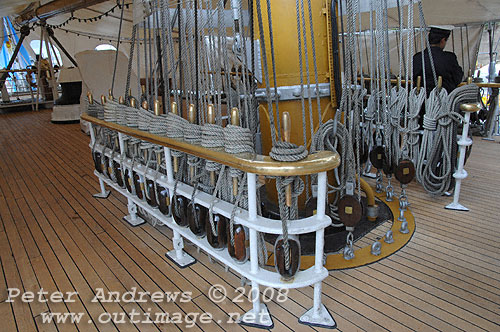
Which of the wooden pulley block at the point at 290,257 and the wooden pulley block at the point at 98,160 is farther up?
the wooden pulley block at the point at 98,160

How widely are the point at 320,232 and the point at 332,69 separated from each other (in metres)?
1.17

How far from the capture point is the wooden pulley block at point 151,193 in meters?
2.07

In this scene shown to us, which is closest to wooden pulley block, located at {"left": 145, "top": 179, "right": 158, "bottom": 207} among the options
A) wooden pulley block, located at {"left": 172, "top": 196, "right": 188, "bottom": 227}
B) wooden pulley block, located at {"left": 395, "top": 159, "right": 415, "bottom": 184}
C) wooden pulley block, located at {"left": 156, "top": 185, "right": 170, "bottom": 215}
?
wooden pulley block, located at {"left": 156, "top": 185, "right": 170, "bottom": 215}

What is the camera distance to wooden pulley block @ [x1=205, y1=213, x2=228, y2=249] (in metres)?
1.56

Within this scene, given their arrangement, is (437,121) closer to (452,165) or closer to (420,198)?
(452,165)

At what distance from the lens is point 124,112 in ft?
7.27

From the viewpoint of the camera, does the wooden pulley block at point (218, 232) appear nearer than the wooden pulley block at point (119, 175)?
Yes

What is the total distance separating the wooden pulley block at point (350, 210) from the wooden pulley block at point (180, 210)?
0.82 meters

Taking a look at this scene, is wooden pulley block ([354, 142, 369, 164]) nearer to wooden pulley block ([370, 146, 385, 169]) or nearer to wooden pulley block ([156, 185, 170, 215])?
wooden pulley block ([370, 146, 385, 169])

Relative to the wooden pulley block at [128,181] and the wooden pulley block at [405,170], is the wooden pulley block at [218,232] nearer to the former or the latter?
the wooden pulley block at [128,181]

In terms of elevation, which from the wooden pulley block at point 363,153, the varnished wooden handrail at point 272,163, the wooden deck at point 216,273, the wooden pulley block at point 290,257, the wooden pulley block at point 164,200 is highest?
the varnished wooden handrail at point 272,163

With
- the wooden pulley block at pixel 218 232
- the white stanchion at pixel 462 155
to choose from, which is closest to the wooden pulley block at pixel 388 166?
the white stanchion at pixel 462 155

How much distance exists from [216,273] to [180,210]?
394mm

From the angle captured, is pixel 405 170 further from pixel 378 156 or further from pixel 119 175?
pixel 119 175
